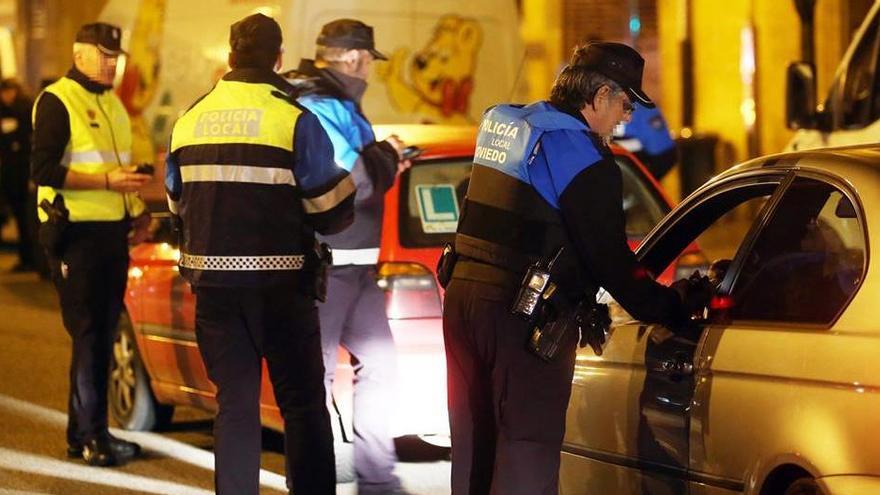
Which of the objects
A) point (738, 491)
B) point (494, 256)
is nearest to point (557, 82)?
point (494, 256)

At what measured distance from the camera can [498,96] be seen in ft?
42.9

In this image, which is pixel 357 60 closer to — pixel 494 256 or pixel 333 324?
pixel 333 324

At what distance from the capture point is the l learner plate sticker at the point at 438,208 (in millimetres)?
7852

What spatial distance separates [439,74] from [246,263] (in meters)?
7.00

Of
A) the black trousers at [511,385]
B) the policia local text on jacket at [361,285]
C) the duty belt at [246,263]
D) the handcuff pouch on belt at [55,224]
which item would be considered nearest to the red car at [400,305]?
the policia local text on jacket at [361,285]

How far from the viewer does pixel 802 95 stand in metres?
10.4

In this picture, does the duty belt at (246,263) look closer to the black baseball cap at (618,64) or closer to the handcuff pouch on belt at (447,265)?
the handcuff pouch on belt at (447,265)

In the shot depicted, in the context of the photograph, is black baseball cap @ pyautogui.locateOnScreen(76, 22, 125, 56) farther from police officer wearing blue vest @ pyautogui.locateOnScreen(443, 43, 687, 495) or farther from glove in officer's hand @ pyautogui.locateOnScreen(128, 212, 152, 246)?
police officer wearing blue vest @ pyautogui.locateOnScreen(443, 43, 687, 495)

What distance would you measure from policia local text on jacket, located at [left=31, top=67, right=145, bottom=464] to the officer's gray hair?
355 centimetres

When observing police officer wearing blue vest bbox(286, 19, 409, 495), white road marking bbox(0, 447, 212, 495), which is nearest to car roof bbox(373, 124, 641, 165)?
police officer wearing blue vest bbox(286, 19, 409, 495)

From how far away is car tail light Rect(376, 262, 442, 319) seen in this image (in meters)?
7.54

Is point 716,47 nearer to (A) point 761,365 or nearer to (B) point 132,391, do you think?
(B) point 132,391

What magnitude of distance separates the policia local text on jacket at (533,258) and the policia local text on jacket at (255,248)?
100 cm

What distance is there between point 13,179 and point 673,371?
14042 millimetres
